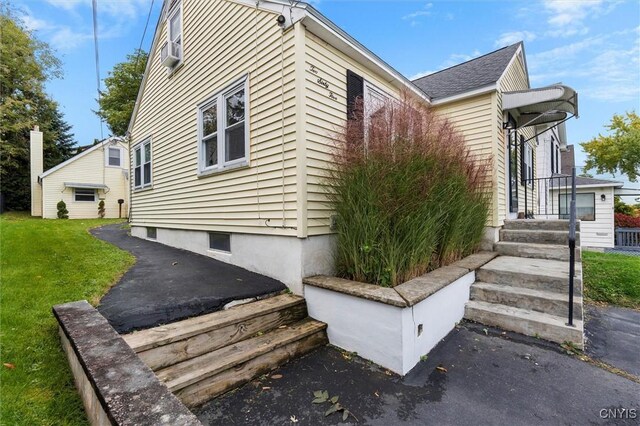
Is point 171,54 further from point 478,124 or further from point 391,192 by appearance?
point 478,124

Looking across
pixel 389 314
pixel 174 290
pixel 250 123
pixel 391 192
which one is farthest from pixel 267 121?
pixel 389 314

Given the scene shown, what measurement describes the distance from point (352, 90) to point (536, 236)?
4371mm

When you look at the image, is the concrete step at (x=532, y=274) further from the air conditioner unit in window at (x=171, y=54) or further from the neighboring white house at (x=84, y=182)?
the neighboring white house at (x=84, y=182)

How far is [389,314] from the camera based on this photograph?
9.11 ft

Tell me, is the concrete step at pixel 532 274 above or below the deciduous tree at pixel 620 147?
below

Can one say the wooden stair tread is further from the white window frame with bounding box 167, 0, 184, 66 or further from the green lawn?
the white window frame with bounding box 167, 0, 184, 66

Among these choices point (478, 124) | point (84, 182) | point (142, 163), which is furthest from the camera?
point (84, 182)

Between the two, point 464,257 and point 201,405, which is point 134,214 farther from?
point 464,257

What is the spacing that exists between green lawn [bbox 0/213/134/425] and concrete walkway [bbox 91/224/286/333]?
275 mm

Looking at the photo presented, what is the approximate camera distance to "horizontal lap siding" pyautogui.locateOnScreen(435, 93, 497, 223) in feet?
19.6

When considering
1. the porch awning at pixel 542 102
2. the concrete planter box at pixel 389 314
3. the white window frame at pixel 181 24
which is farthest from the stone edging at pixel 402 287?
the white window frame at pixel 181 24

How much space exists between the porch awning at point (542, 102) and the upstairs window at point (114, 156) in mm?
22099

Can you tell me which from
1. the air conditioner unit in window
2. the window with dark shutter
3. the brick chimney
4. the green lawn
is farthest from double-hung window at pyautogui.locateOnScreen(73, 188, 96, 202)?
the window with dark shutter

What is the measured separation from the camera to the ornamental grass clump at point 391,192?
11.0 feet
